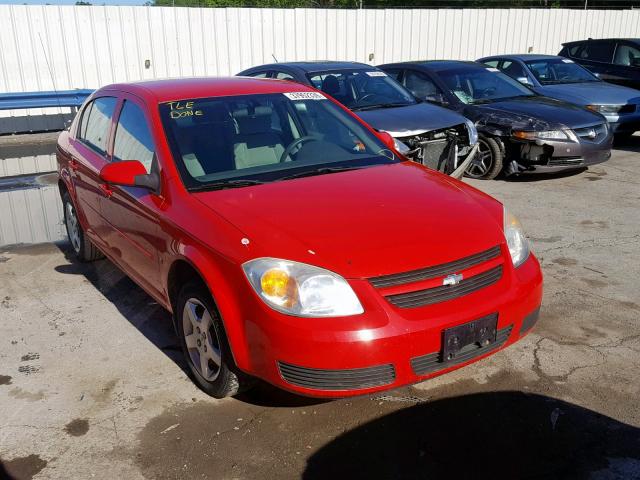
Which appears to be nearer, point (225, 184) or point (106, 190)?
point (225, 184)

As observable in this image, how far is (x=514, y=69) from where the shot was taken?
36.5 ft

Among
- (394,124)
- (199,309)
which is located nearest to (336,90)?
(394,124)

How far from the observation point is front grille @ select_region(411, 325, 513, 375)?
112 inches

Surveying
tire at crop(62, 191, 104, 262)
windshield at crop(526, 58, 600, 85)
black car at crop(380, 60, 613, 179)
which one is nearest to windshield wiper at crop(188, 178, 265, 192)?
tire at crop(62, 191, 104, 262)

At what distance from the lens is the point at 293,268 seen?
2844 millimetres

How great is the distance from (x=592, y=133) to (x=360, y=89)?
122 inches

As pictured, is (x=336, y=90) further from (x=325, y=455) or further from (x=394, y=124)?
(x=325, y=455)

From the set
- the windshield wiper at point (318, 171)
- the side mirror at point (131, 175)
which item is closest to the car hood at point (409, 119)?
the windshield wiper at point (318, 171)

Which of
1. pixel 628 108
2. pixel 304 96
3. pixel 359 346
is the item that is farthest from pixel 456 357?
pixel 628 108

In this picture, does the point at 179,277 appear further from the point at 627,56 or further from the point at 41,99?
the point at 627,56

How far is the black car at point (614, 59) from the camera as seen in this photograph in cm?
1249

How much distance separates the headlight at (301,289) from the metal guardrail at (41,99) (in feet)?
36.2

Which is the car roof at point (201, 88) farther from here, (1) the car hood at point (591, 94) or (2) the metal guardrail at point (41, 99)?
(2) the metal guardrail at point (41, 99)

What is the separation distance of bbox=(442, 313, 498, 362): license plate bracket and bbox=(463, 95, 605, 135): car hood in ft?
18.6
